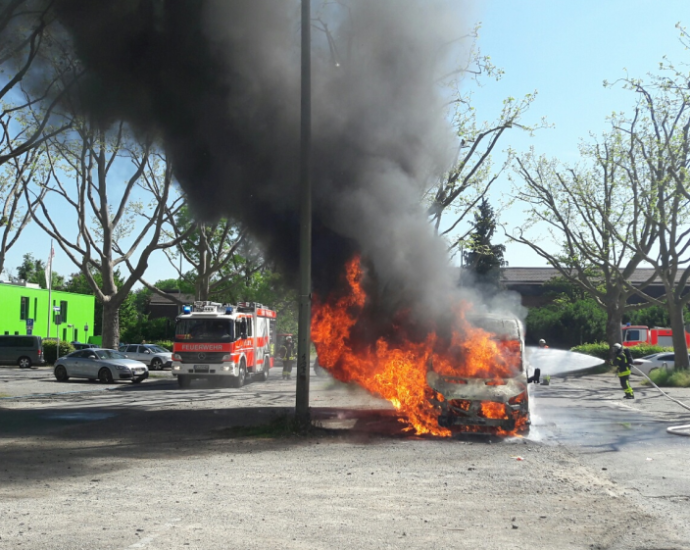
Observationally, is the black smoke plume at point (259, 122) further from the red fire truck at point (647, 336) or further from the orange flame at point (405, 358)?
the red fire truck at point (647, 336)

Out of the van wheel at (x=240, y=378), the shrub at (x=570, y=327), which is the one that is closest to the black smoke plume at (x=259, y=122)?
the van wheel at (x=240, y=378)

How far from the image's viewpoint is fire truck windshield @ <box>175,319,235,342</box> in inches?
830

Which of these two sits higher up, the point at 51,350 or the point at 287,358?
the point at 51,350

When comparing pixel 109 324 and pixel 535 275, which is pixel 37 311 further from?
pixel 535 275

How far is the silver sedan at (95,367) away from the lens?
2348 centimetres

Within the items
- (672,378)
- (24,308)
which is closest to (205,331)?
(672,378)

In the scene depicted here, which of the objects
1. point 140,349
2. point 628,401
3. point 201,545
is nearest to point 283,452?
point 201,545

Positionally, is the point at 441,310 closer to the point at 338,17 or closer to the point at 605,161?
the point at 338,17

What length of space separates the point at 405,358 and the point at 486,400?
1.74 metres

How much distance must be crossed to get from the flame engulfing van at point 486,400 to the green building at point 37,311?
33.4 m

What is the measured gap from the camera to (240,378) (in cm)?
2198

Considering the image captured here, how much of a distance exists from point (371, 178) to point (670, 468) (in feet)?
22.1

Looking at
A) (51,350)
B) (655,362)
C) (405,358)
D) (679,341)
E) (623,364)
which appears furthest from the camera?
(51,350)

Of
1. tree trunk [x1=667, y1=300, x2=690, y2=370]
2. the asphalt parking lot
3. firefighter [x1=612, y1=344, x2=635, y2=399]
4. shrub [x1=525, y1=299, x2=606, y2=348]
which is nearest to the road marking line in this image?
the asphalt parking lot
